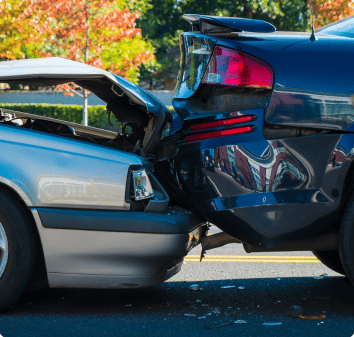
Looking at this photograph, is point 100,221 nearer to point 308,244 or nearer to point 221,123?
point 221,123

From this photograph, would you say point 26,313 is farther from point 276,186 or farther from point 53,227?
point 276,186

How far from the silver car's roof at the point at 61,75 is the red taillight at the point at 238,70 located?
0.61 m

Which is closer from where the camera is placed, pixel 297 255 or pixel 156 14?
pixel 297 255

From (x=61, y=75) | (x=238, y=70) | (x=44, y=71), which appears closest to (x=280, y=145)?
(x=238, y=70)

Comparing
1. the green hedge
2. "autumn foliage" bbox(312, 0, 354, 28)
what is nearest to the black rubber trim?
"autumn foliage" bbox(312, 0, 354, 28)

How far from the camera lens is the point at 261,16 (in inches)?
1453

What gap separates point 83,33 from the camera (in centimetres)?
1927

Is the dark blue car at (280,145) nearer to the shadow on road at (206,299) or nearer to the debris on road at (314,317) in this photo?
the debris on road at (314,317)

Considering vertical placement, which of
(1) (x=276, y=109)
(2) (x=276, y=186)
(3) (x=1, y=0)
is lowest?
(2) (x=276, y=186)

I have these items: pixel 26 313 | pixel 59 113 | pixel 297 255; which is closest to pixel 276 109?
pixel 26 313

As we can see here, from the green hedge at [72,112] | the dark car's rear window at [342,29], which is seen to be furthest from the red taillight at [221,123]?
the green hedge at [72,112]

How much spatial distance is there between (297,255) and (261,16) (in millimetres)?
33350

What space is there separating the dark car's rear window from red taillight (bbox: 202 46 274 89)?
0.73 metres

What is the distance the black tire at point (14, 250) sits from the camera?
335 cm
